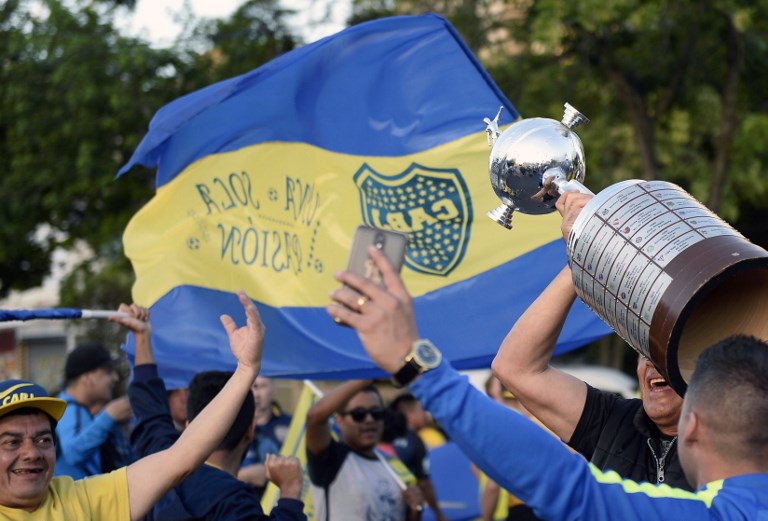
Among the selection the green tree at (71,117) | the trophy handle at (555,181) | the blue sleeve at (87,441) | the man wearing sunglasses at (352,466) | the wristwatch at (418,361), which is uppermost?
the wristwatch at (418,361)

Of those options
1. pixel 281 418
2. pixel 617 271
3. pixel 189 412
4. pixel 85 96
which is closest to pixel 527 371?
pixel 617 271

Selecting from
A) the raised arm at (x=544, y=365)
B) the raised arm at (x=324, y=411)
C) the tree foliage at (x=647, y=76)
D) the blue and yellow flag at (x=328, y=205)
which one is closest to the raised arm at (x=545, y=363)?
the raised arm at (x=544, y=365)

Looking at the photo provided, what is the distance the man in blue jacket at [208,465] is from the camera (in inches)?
153

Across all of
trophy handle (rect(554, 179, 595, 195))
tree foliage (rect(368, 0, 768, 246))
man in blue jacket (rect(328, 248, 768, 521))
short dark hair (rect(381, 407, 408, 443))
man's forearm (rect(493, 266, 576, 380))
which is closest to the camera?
man in blue jacket (rect(328, 248, 768, 521))

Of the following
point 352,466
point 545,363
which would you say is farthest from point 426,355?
point 352,466

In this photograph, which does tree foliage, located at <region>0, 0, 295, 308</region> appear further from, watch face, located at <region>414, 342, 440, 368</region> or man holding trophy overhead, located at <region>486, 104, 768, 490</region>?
watch face, located at <region>414, 342, 440, 368</region>

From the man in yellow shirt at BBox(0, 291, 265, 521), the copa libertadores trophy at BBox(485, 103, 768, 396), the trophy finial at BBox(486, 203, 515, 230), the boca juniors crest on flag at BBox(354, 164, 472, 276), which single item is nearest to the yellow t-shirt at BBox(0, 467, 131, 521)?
the man in yellow shirt at BBox(0, 291, 265, 521)

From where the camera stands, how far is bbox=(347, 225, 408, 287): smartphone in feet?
7.08

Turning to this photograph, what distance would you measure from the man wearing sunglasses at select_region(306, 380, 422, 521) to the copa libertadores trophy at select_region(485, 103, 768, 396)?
111 inches

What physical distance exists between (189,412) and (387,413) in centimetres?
370

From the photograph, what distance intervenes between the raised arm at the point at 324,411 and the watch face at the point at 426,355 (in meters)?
3.54

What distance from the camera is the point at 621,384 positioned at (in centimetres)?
1656

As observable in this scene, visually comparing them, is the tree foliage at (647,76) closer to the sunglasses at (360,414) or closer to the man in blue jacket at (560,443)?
the sunglasses at (360,414)

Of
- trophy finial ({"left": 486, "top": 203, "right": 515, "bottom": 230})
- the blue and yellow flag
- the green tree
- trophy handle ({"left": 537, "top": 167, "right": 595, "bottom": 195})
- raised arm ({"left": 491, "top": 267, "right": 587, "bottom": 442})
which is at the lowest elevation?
the green tree
